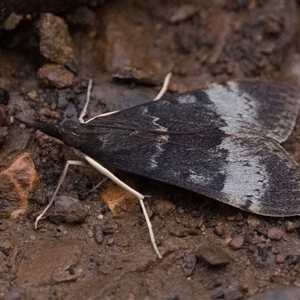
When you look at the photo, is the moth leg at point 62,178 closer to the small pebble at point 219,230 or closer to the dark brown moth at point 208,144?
the dark brown moth at point 208,144

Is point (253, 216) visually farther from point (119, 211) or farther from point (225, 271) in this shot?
point (119, 211)

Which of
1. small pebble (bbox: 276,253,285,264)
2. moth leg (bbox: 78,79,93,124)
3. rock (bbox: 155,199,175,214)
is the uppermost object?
moth leg (bbox: 78,79,93,124)

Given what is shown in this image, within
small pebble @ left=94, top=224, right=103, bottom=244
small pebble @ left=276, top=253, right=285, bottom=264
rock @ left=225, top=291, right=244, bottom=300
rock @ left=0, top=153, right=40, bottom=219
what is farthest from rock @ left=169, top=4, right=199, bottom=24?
rock @ left=225, top=291, right=244, bottom=300

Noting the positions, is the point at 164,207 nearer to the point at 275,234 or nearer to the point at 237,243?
the point at 237,243

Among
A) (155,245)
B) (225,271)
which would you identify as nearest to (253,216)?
(225,271)

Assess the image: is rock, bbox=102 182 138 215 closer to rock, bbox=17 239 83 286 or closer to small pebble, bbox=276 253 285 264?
rock, bbox=17 239 83 286

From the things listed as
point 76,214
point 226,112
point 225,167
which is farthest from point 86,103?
point 225,167

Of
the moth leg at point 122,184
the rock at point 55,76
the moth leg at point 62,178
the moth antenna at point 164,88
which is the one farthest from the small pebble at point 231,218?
the rock at point 55,76
